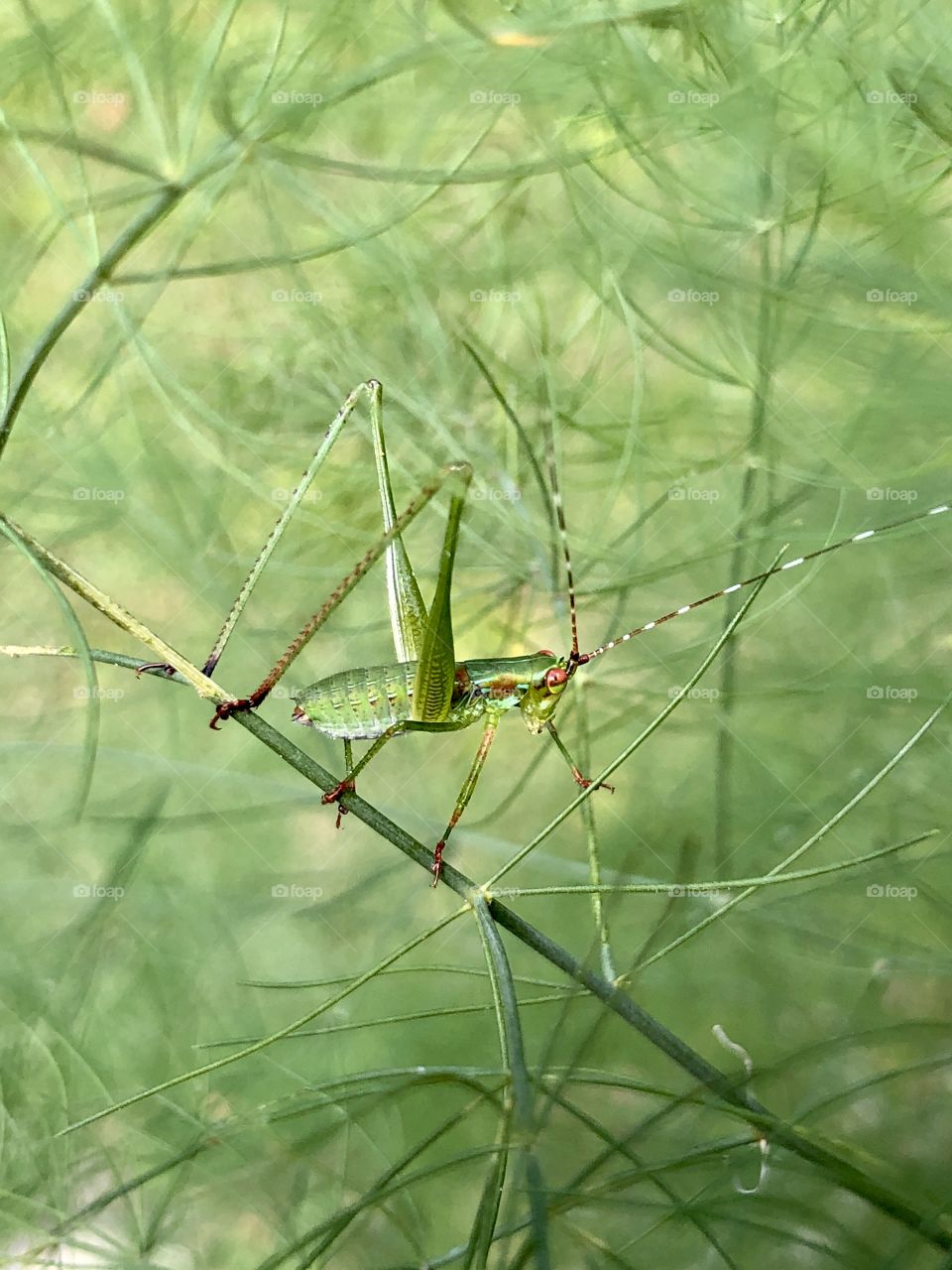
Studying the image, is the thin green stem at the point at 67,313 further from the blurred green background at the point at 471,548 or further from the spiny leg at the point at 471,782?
the spiny leg at the point at 471,782

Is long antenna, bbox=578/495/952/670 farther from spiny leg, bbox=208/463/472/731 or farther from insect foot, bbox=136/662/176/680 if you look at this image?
insect foot, bbox=136/662/176/680

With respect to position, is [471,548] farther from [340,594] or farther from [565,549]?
[340,594]

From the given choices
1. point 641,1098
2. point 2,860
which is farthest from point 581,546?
point 2,860

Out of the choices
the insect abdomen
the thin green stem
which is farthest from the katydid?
the thin green stem

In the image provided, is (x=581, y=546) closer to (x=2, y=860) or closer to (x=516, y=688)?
(x=516, y=688)

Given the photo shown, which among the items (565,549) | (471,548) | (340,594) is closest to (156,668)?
(340,594)
